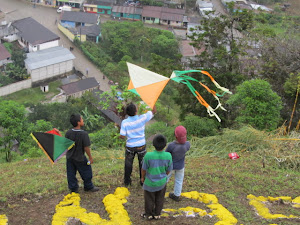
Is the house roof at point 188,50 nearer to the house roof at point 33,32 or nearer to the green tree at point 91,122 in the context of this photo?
the house roof at point 33,32

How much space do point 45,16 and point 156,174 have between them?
102 ft

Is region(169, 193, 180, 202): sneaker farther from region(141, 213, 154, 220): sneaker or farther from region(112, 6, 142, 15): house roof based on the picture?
region(112, 6, 142, 15): house roof

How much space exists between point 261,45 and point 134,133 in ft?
39.7

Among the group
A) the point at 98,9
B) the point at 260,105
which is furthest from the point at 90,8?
the point at 260,105

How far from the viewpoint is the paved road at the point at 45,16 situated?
91.1 feet

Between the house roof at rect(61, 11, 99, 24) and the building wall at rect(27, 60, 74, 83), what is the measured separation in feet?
21.7

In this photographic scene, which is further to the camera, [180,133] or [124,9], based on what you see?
[124,9]

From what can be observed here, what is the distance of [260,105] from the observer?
1016 centimetres

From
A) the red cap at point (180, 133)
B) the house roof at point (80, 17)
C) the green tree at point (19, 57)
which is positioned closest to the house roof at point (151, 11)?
the house roof at point (80, 17)

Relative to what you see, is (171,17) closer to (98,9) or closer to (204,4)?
(204,4)

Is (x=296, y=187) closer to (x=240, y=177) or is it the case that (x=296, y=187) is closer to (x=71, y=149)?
(x=240, y=177)

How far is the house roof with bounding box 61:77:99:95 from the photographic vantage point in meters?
24.2

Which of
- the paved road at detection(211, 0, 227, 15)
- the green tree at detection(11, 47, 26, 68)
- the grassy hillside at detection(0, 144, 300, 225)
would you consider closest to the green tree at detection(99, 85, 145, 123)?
the grassy hillside at detection(0, 144, 300, 225)

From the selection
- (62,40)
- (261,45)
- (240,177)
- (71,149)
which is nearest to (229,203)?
(240,177)
